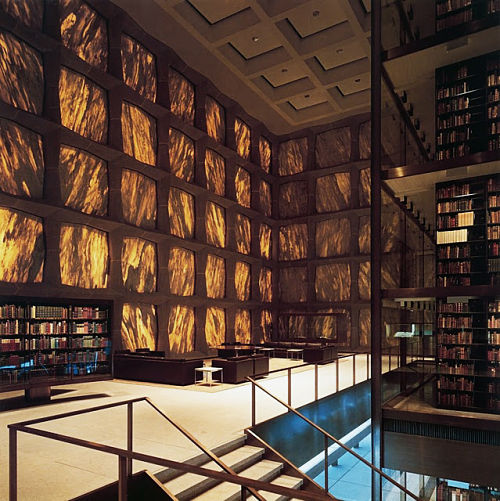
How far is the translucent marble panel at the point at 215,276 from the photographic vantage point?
17.6 meters

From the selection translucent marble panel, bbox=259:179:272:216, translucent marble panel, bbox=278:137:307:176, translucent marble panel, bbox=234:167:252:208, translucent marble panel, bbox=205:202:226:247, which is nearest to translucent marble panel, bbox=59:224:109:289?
translucent marble panel, bbox=205:202:226:247

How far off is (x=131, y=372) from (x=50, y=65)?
7819 millimetres

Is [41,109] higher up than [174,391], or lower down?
higher up

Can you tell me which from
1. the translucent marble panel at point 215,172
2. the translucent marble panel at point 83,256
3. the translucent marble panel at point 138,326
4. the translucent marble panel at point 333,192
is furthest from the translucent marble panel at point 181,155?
the translucent marble panel at point 333,192

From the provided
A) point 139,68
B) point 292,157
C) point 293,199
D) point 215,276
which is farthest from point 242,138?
point 139,68

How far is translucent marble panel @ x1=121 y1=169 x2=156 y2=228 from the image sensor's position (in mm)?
13992

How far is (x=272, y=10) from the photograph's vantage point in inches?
544

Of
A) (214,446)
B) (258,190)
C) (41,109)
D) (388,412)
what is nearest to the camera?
(214,446)

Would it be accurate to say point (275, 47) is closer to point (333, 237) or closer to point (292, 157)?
point (292, 157)

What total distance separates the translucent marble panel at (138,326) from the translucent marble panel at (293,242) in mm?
8593

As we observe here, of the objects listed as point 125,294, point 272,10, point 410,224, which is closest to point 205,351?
point 125,294

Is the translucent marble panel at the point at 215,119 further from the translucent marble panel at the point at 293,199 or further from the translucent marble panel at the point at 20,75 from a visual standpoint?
the translucent marble panel at the point at 20,75

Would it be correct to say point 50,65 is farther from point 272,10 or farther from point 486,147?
point 486,147

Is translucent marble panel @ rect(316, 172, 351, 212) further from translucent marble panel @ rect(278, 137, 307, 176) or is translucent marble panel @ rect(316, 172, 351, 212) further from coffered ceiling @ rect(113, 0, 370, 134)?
coffered ceiling @ rect(113, 0, 370, 134)
